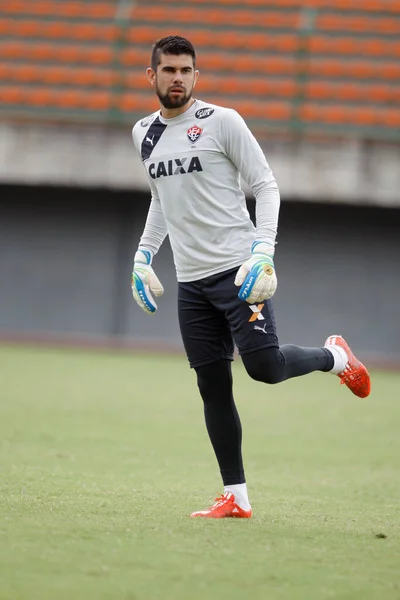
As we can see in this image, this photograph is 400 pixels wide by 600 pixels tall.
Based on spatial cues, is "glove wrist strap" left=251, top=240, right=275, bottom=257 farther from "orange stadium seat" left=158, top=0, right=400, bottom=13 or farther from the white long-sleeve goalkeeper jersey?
"orange stadium seat" left=158, top=0, right=400, bottom=13

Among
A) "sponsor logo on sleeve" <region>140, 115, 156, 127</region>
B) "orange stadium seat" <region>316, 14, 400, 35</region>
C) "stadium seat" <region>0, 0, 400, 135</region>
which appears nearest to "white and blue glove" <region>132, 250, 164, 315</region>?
"sponsor logo on sleeve" <region>140, 115, 156, 127</region>

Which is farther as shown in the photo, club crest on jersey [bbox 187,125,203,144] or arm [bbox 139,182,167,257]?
arm [bbox 139,182,167,257]

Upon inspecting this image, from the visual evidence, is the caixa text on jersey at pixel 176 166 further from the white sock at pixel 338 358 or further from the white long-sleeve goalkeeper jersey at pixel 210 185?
the white sock at pixel 338 358

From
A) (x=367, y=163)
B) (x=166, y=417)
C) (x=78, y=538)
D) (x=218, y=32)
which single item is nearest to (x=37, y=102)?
(x=218, y=32)

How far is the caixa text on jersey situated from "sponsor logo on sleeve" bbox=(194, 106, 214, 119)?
0.22 metres

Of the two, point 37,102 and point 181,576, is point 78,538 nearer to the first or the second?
point 181,576

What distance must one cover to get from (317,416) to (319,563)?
22.5 feet

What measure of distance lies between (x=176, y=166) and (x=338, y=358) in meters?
1.42

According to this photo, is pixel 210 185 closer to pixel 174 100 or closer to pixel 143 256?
pixel 174 100

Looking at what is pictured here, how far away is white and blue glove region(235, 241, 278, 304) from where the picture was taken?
494cm

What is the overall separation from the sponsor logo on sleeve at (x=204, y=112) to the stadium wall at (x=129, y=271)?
40.0 feet

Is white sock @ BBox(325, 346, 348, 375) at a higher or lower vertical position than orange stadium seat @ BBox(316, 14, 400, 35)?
lower

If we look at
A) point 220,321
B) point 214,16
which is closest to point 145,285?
point 220,321

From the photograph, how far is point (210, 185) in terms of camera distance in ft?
17.2
